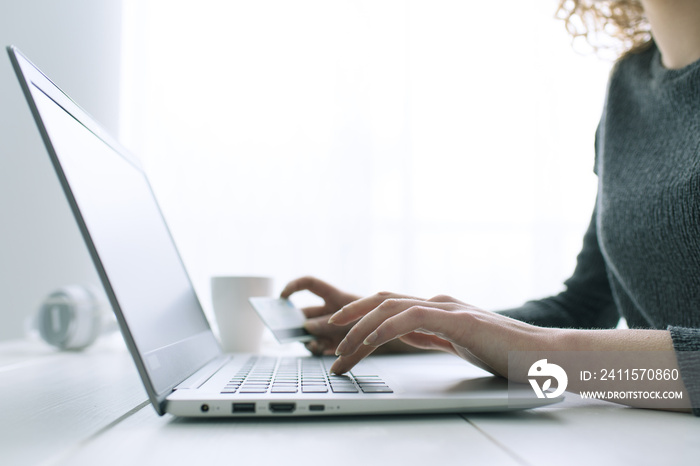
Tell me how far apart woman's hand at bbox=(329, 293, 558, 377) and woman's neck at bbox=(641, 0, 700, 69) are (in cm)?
67

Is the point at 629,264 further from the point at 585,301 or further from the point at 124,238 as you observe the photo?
the point at 124,238

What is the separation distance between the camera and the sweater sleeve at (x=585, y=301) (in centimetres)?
95

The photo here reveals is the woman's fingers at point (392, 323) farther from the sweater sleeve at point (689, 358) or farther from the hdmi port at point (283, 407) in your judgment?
the sweater sleeve at point (689, 358)

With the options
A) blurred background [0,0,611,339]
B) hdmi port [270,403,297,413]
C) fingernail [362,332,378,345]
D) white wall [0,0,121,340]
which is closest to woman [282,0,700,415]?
fingernail [362,332,378,345]

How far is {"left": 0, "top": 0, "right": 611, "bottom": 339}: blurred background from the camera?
191cm

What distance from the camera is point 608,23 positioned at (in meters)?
1.15

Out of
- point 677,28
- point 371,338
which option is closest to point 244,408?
point 371,338

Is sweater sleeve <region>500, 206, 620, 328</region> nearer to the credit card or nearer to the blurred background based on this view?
the credit card

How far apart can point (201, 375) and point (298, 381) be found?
0.11 m

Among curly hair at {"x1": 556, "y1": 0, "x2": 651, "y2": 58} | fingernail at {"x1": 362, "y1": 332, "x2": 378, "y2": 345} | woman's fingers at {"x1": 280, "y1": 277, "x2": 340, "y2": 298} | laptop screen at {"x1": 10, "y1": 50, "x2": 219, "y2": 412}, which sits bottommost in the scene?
woman's fingers at {"x1": 280, "y1": 277, "x2": 340, "y2": 298}

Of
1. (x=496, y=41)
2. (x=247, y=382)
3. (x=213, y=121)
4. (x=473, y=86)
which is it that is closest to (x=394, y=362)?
(x=247, y=382)

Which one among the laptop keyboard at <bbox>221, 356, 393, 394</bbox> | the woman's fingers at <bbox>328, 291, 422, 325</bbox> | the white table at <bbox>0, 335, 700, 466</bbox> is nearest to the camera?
the white table at <bbox>0, 335, 700, 466</bbox>

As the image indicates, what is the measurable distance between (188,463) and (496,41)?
7.04 feet

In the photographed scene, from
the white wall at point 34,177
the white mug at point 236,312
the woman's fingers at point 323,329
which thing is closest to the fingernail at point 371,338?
the woman's fingers at point 323,329
